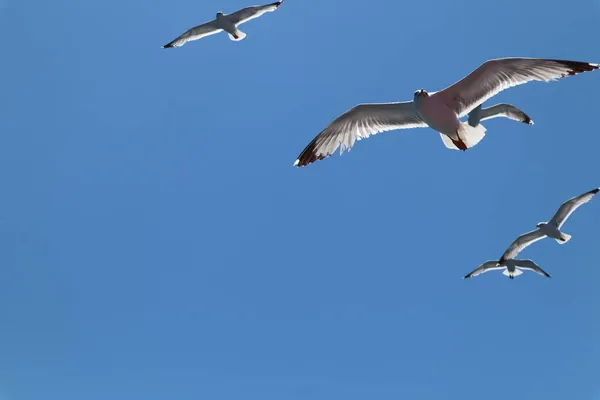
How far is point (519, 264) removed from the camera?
23.0m

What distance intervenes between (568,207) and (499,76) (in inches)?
467

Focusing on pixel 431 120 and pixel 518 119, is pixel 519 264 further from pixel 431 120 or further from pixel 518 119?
pixel 431 120

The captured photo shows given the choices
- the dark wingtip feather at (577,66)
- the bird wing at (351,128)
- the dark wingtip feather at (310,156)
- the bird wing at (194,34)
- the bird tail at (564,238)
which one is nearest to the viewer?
the dark wingtip feather at (577,66)

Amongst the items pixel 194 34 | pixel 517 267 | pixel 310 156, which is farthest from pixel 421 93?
pixel 517 267

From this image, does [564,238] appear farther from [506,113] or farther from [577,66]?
[577,66]

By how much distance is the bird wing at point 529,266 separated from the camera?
2288cm

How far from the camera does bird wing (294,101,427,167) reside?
1184cm

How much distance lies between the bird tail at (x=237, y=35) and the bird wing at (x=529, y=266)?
12.7m

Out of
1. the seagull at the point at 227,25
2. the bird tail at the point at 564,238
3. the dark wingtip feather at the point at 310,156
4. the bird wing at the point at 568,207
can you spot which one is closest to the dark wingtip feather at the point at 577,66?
the dark wingtip feather at the point at 310,156

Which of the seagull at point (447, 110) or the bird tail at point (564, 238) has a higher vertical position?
the bird tail at point (564, 238)

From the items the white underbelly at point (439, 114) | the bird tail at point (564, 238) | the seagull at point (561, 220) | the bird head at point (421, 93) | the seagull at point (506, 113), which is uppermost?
the seagull at point (506, 113)

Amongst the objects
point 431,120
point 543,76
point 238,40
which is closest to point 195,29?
point 238,40

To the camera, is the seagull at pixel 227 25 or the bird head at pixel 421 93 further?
the seagull at pixel 227 25

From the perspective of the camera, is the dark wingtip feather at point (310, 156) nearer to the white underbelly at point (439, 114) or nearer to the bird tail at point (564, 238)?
the white underbelly at point (439, 114)
